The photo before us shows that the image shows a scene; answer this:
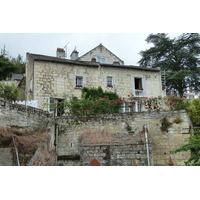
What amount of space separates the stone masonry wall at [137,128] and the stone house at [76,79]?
14.7 ft

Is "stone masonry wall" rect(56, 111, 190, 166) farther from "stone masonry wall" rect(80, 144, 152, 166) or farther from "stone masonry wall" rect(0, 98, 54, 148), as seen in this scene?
"stone masonry wall" rect(80, 144, 152, 166)

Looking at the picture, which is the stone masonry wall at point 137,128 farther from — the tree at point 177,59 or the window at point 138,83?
the tree at point 177,59

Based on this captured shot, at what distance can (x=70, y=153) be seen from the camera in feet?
35.7

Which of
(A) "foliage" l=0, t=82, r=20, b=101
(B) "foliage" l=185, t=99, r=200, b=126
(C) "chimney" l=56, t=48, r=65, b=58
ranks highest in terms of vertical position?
(C) "chimney" l=56, t=48, r=65, b=58

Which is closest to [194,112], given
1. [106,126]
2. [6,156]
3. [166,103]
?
[166,103]

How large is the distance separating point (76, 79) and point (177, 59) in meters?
10.8

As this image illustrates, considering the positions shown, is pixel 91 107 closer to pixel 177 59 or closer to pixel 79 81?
pixel 79 81

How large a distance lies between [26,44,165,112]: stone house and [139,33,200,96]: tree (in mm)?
4318

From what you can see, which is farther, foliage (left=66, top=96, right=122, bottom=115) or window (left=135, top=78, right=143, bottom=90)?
window (left=135, top=78, right=143, bottom=90)

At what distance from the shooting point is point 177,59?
24.1m

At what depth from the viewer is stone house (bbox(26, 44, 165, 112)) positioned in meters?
16.5

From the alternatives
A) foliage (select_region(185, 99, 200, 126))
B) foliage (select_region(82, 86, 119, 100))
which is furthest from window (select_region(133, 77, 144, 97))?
foliage (select_region(185, 99, 200, 126))

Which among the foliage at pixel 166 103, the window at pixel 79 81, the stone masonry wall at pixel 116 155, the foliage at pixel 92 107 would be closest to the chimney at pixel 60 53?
the window at pixel 79 81

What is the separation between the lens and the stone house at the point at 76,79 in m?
16.5
